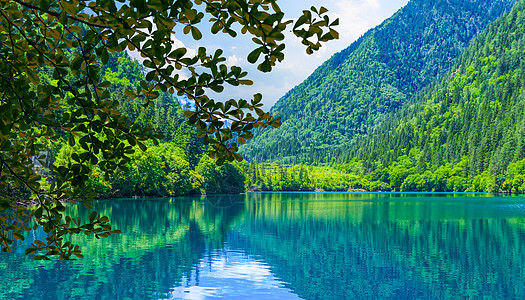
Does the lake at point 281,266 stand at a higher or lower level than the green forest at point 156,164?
lower

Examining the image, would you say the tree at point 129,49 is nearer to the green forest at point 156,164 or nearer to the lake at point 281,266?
the lake at point 281,266

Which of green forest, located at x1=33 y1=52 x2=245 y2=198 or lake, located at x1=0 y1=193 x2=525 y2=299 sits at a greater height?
green forest, located at x1=33 y1=52 x2=245 y2=198

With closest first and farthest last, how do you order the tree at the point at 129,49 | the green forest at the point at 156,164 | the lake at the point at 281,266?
the tree at the point at 129,49 → the lake at the point at 281,266 → the green forest at the point at 156,164

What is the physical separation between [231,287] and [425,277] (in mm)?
9790

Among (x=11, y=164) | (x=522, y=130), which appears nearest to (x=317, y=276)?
(x=11, y=164)

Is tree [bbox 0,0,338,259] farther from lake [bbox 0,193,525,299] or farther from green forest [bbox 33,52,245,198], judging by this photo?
green forest [bbox 33,52,245,198]

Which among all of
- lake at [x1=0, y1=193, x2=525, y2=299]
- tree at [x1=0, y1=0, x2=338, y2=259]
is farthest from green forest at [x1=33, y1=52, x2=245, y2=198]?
tree at [x1=0, y1=0, x2=338, y2=259]

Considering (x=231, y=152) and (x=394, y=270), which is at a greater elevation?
(x=231, y=152)

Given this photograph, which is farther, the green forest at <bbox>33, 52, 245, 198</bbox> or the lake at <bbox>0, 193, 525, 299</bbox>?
the green forest at <bbox>33, 52, 245, 198</bbox>

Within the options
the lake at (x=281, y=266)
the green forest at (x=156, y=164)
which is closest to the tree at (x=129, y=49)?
the lake at (x=281, y=266)

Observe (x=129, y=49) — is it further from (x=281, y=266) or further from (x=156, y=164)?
(x=156, y=164)

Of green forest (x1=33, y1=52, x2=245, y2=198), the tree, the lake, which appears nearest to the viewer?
the tree

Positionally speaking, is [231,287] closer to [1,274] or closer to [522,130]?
[1,274]

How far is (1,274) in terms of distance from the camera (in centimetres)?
2105
